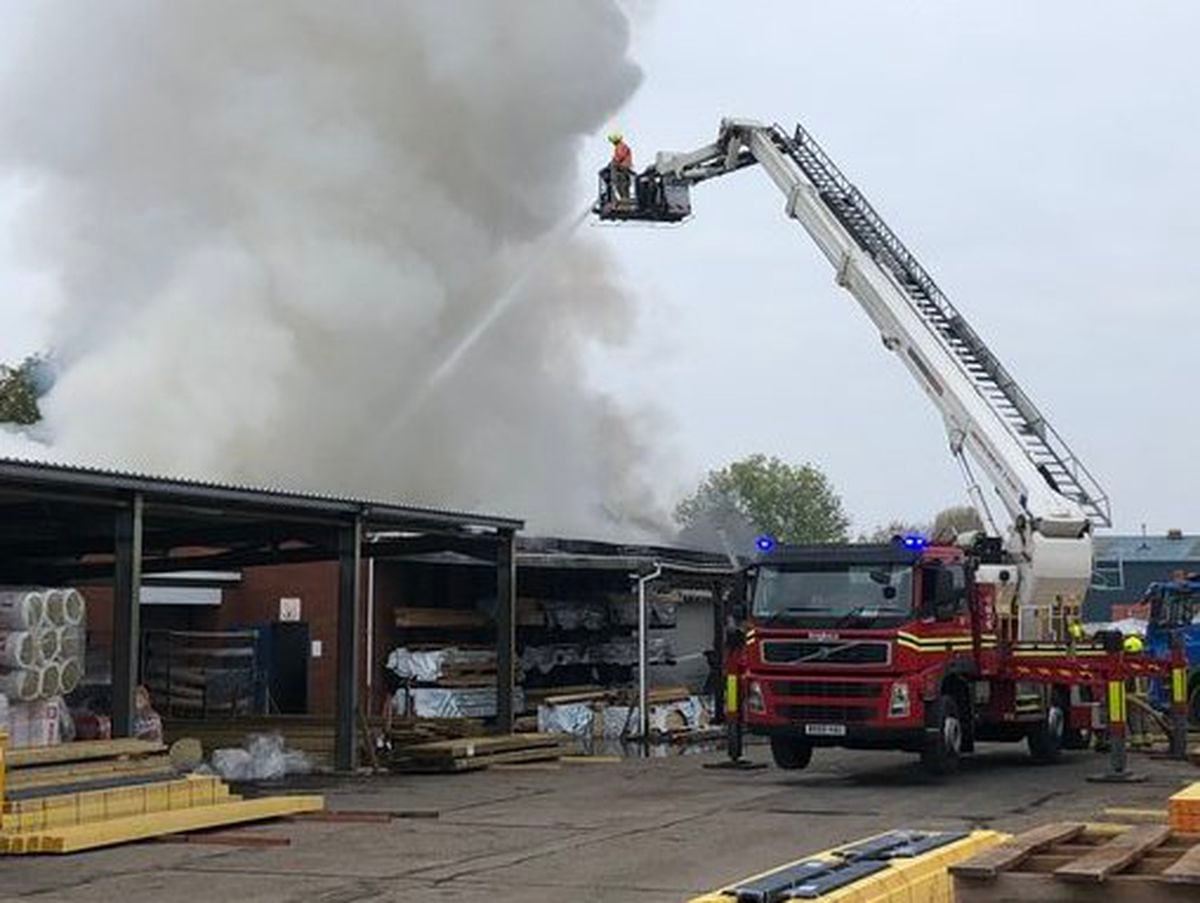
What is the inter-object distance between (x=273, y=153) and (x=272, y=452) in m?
4.54

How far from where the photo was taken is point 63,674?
14852 millimetres

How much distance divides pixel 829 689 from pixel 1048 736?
4.19 m

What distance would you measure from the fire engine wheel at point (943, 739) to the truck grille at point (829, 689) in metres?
0.76

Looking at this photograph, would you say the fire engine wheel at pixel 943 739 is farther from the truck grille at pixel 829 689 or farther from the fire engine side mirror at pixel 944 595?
the fire engine side mirror at pixel 944 595

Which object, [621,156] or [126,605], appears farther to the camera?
[621,156]

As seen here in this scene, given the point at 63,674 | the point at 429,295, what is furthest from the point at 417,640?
the point at 63,674

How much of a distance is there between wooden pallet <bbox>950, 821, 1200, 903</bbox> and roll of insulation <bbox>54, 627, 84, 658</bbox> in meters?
10.7

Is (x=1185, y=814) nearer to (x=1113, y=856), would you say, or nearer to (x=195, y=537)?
(x=1113, y=856)

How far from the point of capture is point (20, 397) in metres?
45.6

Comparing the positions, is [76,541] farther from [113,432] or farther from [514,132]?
[514,132]

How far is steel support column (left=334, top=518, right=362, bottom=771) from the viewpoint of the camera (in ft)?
61.2

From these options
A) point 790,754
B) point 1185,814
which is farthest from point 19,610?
point 1185,814

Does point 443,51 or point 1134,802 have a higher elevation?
point 443,51

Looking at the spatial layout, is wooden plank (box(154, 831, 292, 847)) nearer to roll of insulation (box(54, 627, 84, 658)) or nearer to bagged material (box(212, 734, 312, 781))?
roll of insulation (box(54, 627, 84, 658))
